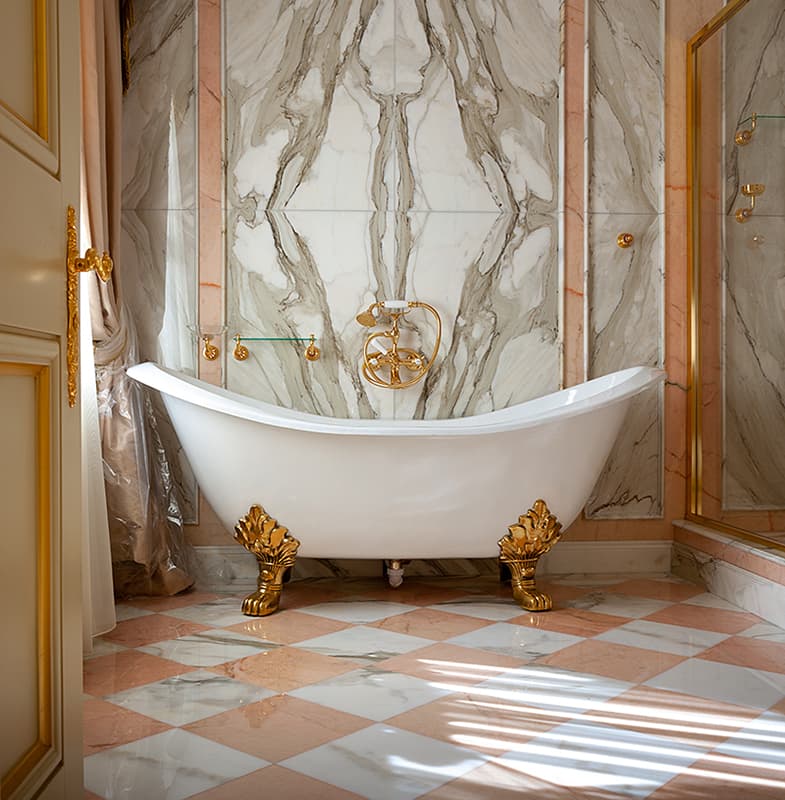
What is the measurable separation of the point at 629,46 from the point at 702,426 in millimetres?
1466

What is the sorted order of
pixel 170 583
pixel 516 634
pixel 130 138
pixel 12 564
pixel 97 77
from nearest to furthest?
pixel 12 564 → pixel 516 634 → pixel 97 77 → pixel 170 583 → pixel 130 138

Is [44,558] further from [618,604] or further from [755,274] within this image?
[755,274]

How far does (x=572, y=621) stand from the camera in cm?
272

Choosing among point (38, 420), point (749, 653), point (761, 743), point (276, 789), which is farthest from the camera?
point (749, 653)

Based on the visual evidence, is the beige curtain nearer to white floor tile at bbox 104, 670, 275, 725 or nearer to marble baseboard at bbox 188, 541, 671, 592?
marble baseboard at bbox 188, 541, 671, 592

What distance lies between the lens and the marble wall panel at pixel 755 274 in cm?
283

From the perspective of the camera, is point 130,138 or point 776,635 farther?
point 130,138

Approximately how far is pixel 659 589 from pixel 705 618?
0.42m

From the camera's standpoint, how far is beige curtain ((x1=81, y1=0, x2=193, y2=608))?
296cm

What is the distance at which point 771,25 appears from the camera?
2.88 metres

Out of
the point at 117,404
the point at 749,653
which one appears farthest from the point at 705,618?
the point at 117,404

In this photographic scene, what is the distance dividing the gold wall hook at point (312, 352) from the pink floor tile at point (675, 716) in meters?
1.73

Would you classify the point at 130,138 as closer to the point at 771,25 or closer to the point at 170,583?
the point at 170,583

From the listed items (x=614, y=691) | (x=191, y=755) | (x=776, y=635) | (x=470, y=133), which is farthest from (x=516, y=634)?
(x=470, y=133)
